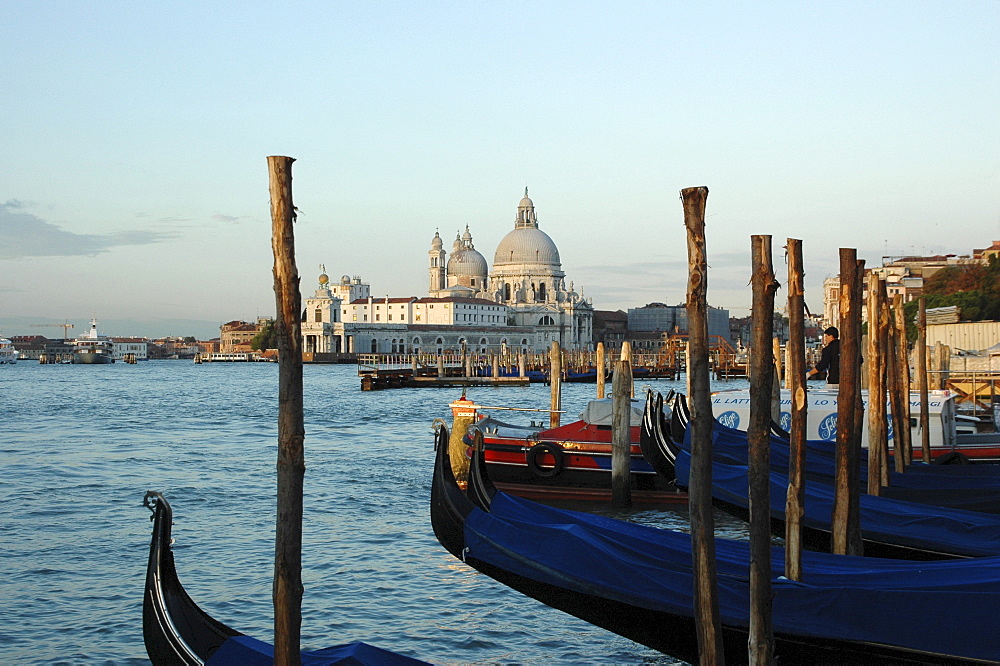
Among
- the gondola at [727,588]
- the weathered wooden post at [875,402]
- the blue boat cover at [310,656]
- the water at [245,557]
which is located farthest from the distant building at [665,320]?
the blue boat cover at [310,656]

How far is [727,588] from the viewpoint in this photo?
4094 millimetres

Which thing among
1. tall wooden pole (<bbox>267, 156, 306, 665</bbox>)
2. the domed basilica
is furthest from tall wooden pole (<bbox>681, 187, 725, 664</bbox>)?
the domed basilica

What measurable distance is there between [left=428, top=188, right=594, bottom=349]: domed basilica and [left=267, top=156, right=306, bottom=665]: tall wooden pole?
72.8 meters

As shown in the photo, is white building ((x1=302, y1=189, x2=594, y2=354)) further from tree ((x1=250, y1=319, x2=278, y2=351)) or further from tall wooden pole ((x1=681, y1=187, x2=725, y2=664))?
tall wooden pole ((x1=681, y1=187, x2=725, y2=664))

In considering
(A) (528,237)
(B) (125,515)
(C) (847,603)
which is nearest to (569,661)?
(C) (847,603)

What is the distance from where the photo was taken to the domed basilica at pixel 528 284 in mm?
77125

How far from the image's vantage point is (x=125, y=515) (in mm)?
9578

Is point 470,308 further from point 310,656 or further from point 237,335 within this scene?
point 310,656

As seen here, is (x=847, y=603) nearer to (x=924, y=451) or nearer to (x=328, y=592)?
(x=328, y=592)

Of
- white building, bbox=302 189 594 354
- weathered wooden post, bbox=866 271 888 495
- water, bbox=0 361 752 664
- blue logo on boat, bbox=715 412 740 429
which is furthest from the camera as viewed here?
white building, bbox=302 189 594 354

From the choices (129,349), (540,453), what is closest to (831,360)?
(540,453)

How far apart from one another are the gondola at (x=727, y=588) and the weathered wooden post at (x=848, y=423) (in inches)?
18.6

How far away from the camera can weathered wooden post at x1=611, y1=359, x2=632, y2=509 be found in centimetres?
912

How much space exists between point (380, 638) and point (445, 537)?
77cm
